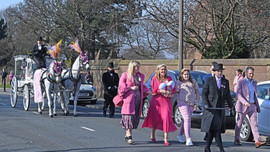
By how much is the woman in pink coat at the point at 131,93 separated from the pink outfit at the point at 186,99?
0.88 m

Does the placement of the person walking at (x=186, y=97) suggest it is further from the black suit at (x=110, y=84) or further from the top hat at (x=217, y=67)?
the black suit at (x=110, y=84)

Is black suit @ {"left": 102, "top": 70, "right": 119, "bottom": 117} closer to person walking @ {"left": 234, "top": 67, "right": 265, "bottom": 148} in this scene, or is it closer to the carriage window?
the carriage window

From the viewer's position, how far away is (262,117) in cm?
1080

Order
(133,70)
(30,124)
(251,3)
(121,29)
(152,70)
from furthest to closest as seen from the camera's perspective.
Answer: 1. (121,29)
2. (152,70)
3. (251,3)
4. (30,124)
5. (133,70)

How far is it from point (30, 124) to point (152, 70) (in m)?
11.8

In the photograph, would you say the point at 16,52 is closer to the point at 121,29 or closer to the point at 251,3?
the point at 121,29

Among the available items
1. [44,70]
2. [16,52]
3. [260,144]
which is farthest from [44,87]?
[16,52]

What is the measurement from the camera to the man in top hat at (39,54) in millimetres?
16203

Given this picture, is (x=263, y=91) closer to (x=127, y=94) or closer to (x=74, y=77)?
(x=127, y=94)

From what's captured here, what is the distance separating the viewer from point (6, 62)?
62438 millimetres

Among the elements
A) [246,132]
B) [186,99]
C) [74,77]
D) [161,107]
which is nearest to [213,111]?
[186,99]

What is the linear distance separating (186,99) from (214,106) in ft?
3.40

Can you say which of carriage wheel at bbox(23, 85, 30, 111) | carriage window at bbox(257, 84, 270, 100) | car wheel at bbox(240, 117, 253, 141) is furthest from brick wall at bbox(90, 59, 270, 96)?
carriage wheel at bbox(23, 85, 30, 111)

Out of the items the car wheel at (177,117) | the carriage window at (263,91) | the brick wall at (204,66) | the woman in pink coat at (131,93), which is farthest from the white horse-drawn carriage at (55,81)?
the brick wall at (204,66)
